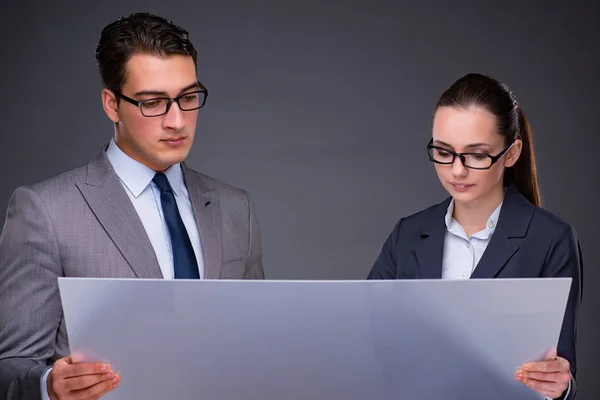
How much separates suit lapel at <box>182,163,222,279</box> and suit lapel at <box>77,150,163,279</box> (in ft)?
0.51

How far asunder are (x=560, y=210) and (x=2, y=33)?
2.80 metres

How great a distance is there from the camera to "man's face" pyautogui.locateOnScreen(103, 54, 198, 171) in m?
2.34

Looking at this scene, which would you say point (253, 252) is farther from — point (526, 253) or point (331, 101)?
point (331, 101)

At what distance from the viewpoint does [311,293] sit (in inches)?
71.2

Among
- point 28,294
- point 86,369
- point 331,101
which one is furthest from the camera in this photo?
point 331,101

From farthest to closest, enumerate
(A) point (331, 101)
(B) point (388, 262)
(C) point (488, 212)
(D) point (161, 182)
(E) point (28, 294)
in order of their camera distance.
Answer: (A) point (331, 101) < (B) point (388, 262) < (C) point (488, 212) < (D) point (161, 182) < (E) point (28, 294)

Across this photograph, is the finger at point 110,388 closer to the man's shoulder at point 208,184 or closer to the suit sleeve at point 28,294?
the suit sleeve at point 28,294

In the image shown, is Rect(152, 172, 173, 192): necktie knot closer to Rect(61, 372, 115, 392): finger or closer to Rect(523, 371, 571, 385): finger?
Rect(61, 372, 115, 392): finger

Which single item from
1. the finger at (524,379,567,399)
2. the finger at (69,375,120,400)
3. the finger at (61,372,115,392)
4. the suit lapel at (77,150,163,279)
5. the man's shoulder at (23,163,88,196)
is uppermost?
the man's shoulder at (23,163,88,196)

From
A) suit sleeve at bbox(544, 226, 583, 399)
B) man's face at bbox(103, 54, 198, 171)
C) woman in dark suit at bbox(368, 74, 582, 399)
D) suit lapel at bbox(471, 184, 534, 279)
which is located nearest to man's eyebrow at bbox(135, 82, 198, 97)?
man's face at bbox(103, 54, 198, 171)

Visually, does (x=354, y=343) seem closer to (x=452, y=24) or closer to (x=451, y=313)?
(x=451, y=313)

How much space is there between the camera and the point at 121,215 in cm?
236

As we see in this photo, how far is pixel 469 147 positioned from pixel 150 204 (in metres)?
0.85

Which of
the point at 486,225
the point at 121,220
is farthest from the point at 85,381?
the point at 486,225
